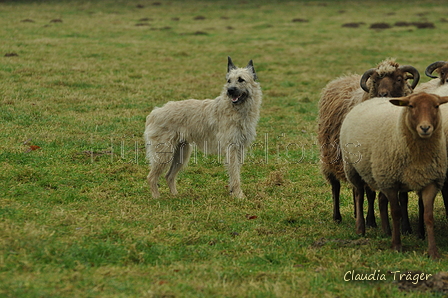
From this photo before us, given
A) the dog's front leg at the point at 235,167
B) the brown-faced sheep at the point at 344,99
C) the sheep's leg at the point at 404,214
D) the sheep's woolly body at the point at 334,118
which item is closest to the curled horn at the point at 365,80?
the brown-faced sheep at the point at 344,99

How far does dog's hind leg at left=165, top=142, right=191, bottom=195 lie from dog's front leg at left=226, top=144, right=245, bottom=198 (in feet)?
2.84

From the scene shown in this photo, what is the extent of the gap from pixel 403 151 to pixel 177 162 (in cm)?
463

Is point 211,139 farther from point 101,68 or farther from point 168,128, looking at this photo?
point 101,68

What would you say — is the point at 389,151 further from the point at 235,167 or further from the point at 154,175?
the point at 154,175

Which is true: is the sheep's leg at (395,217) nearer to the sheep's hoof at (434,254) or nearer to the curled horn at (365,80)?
the sheep's hoof at (434,254)

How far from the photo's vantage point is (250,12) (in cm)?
4212

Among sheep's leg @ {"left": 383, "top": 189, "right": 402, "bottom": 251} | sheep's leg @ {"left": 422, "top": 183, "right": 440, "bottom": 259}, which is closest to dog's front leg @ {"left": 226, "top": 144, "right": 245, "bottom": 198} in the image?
sheep's leg @ {"left": 383, "top": 189, "right": 402, "bottom": 251}

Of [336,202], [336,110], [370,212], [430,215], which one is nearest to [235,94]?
[336,110]

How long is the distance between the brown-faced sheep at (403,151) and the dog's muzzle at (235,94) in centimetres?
290

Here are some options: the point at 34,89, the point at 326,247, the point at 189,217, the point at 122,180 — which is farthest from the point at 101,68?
the point at 326,247

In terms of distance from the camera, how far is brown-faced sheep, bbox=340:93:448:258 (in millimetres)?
6742

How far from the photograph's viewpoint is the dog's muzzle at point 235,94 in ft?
33.3

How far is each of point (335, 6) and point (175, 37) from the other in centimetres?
2127

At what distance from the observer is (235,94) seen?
401 inches
